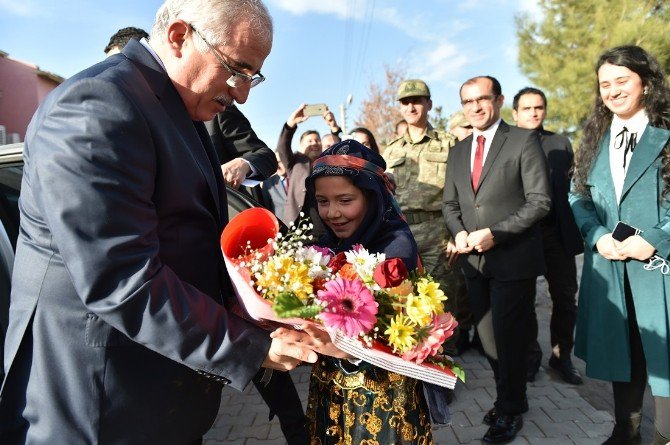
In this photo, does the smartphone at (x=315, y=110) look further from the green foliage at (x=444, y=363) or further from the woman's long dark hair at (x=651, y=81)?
the green foliage at (x=444, y=363)

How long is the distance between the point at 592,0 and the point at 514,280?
20.2 metres

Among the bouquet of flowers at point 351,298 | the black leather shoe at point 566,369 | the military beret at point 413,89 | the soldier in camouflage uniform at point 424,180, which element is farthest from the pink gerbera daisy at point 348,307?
the black leather shoe at point 566,369

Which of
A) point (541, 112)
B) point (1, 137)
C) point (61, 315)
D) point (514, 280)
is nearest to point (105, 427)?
point (61, 315)

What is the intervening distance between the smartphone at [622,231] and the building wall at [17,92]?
24.9 m

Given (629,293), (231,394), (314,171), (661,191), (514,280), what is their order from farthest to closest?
(231,394) → (514,280) → (629,293) → (661,191) → (314,171)

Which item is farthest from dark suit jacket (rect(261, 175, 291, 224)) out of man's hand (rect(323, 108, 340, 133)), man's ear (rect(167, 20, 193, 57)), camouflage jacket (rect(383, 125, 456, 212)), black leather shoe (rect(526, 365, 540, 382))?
man's ear (rect(167, 20, 193, 57))

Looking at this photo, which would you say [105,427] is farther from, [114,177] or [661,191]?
[661,191]

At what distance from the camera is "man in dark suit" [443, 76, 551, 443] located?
3145 millimetres

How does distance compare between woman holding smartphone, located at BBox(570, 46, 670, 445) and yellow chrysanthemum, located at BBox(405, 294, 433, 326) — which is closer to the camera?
yellow chrysanthemum, located at BBox(405, 294, 433, 326)

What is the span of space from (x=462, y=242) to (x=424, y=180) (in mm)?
1039

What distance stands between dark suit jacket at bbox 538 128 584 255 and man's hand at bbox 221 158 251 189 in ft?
9.10

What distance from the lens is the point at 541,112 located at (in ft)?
15.1

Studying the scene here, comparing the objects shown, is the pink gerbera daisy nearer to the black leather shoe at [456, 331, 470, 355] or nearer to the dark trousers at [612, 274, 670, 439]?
the dark trousers at [612, 274, 670, 439]

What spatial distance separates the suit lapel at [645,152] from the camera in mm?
2549
